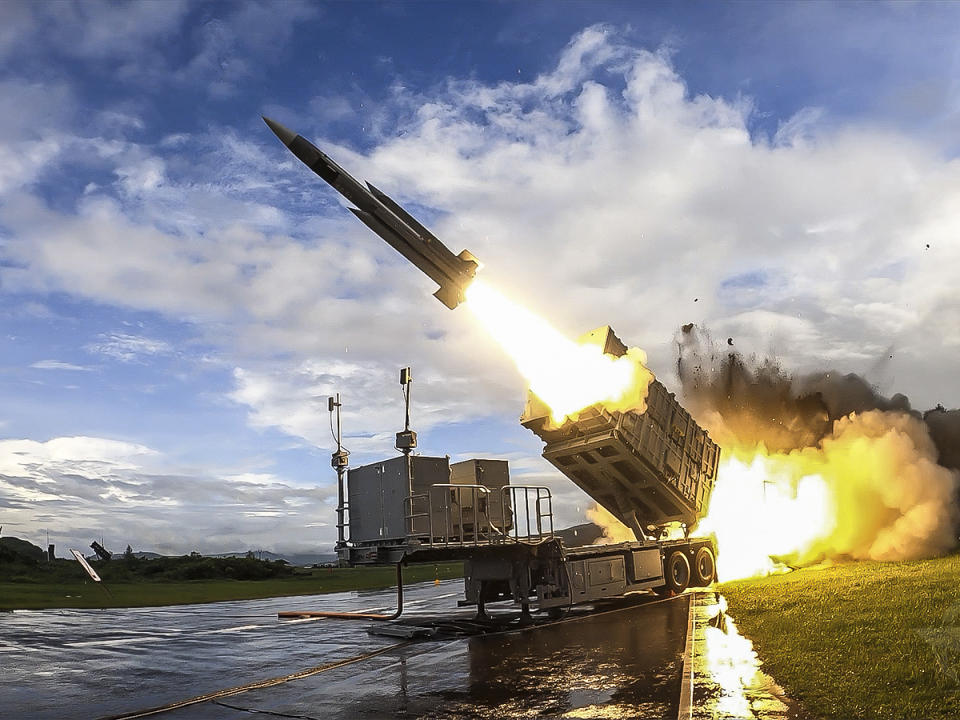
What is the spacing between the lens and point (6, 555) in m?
50.1

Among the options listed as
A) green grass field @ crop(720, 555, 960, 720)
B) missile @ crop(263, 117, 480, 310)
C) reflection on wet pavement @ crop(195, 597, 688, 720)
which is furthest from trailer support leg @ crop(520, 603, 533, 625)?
missile @ crop(263, 117, 480, 310)

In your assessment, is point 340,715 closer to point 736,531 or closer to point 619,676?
point 619,676

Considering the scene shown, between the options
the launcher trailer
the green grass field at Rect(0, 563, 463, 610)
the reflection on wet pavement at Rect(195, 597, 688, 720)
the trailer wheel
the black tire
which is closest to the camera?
the reflection on wet pavement at Rect(195, 597, 688, 720)

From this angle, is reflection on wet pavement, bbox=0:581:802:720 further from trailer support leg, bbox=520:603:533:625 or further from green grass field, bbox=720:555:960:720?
trailer support leg, bbox=520:603:533:625

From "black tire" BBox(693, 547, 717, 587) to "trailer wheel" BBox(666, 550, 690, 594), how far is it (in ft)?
1.77

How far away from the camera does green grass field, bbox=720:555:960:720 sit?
873cm

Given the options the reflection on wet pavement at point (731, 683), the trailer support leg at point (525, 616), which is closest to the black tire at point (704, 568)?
the trailer support leg at point (525, 616)

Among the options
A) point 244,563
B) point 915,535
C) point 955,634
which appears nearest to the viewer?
point 955,634

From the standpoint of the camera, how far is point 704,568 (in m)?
23.9

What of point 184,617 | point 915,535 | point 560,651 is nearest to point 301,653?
point 560,651

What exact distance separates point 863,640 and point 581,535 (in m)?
10.2

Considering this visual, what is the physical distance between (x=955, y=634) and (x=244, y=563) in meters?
44.6

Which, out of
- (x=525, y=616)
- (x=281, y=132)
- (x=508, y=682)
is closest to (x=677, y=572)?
(x=525, y=616)

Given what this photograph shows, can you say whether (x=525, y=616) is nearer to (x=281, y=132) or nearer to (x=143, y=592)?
(x=281, y=132)
